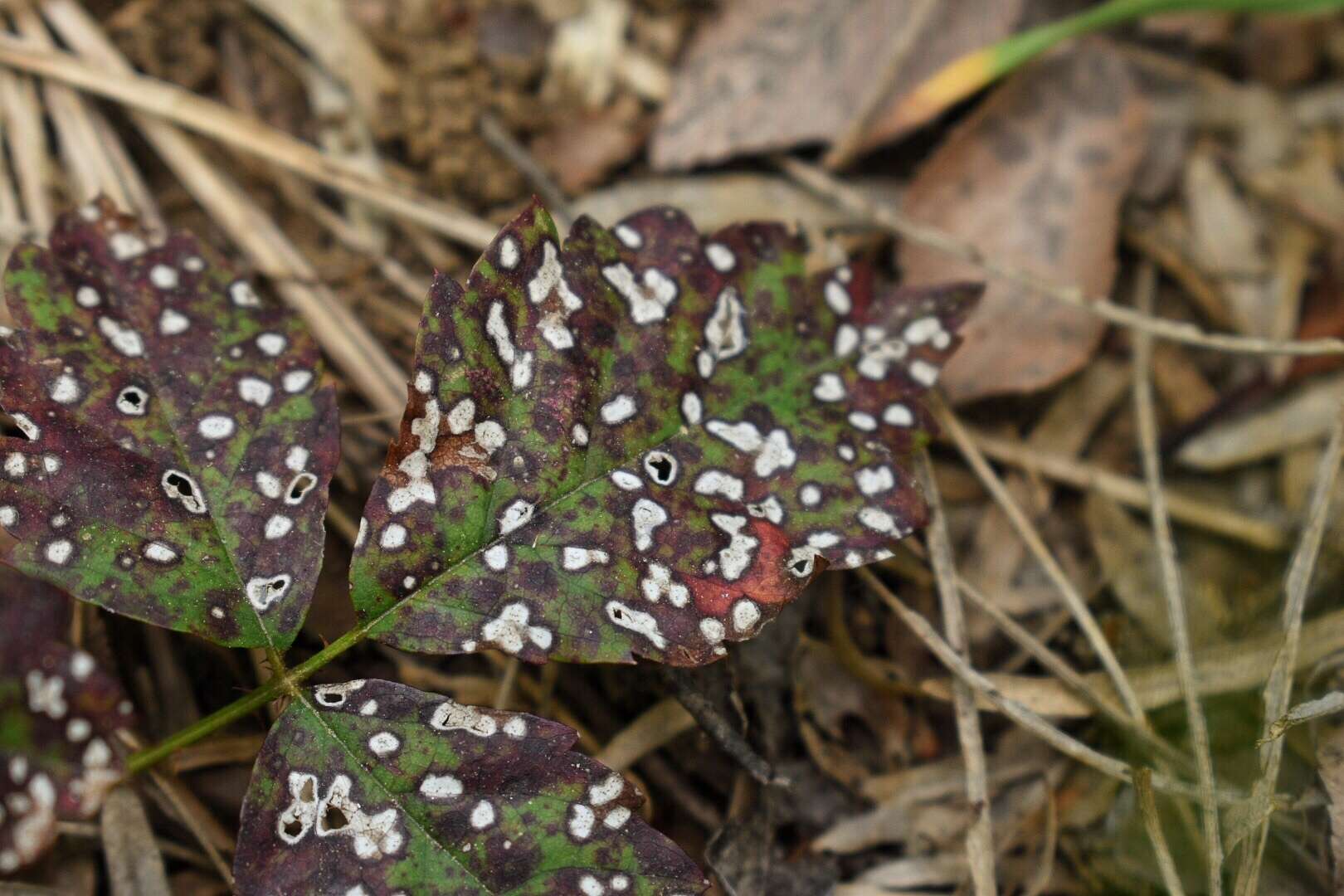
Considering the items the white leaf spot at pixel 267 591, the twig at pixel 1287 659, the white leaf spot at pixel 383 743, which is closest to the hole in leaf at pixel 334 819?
Result: the white leaf spot at pixel 383 743

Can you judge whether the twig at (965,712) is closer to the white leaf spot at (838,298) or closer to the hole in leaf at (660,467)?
the white leaf spot at (838,298)

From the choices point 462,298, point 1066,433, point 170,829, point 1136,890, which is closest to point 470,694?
point 170,829

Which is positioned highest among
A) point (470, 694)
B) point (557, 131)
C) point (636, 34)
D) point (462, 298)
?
point (636, 34)

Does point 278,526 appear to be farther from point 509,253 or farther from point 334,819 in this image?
point 509,253

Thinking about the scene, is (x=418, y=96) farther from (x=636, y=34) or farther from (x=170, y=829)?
(x=170, y=829)

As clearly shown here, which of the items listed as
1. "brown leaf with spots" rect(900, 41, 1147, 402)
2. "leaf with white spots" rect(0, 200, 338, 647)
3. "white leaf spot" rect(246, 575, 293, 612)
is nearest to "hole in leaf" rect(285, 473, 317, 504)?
"leaf with white spots" rect(0, 200, 338, 647)
